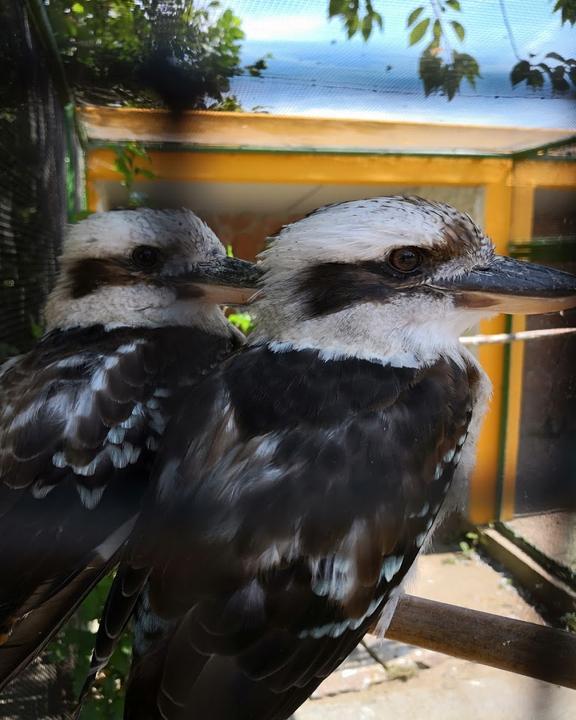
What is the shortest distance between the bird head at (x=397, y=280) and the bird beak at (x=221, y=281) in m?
0.10

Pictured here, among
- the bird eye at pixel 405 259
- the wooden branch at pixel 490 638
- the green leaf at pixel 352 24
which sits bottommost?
the wooden branch at pixel 490 638

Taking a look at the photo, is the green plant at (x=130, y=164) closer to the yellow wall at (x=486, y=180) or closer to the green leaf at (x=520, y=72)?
the yellow wall at (x=486, y=180)

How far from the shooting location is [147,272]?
0.91m

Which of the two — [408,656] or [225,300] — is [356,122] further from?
[408,656]

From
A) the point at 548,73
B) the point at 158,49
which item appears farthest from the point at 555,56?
the point at 158,49

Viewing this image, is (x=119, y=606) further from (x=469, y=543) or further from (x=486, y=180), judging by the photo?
(x=469, y=543)

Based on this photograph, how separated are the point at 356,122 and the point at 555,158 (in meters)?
0.63

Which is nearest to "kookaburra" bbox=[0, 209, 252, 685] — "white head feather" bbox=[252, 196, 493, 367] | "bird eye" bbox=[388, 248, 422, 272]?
"white head feather" bbox=[252, 196, 493, 367]

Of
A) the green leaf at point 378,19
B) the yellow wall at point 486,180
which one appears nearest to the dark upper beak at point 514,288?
the green leaf at point 378,19

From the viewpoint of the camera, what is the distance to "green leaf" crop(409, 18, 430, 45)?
85 cm

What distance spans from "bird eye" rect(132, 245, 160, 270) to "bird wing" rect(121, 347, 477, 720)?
289 mm

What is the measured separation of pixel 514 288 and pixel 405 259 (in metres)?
0.13

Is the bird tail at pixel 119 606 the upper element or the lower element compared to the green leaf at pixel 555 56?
lower

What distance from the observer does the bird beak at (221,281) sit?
85cm
